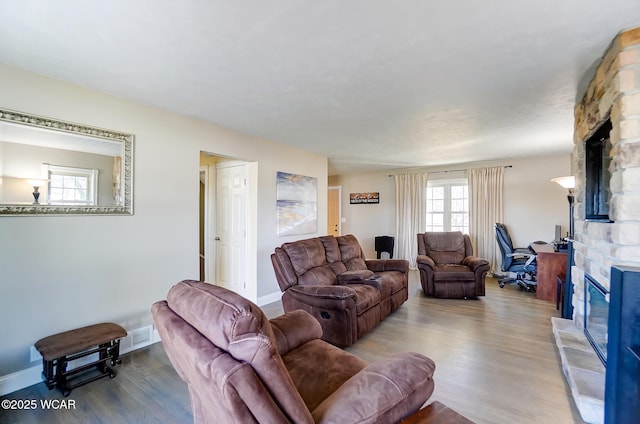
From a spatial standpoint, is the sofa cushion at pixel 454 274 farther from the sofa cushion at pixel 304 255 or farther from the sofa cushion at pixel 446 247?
the sofa cushion at pixel 304 255

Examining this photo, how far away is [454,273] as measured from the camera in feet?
14.2

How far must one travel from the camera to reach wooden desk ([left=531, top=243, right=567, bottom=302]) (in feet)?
14.0

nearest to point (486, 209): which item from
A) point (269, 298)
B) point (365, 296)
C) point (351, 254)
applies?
point (351, 254)

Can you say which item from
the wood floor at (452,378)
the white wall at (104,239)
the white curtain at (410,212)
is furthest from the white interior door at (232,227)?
the white curtain at (410,212)

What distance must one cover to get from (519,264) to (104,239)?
5696mm

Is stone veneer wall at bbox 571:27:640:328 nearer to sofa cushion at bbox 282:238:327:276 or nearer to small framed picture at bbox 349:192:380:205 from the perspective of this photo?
sofa cushion at bbox 282:238:327:276

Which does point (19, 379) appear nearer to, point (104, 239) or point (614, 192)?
point (104, 239)

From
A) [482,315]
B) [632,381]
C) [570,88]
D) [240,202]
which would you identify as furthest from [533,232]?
[240,202]

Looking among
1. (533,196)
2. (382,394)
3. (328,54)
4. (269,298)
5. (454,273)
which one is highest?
(328,54)

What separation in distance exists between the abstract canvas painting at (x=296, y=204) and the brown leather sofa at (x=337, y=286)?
939mm

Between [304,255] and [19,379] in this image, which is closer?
[19,379]

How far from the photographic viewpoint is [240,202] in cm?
430

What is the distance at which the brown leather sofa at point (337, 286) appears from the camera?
2.83m

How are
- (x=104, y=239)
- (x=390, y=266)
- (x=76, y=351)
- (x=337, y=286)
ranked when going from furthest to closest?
(x=390, y=266) → (x=337, y=286) → (x=104, y=239) → (x=76, y=351)
